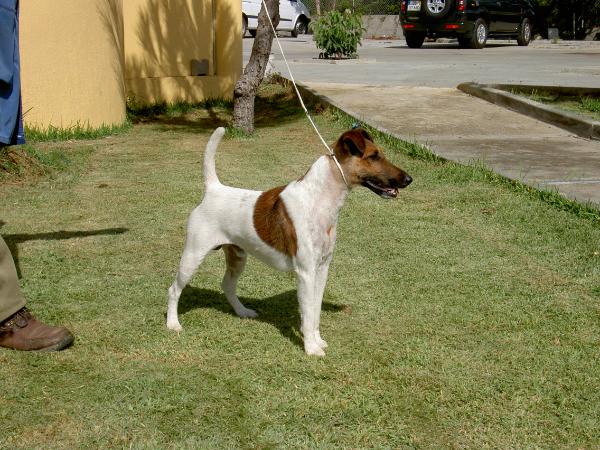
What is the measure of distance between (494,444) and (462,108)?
9625 mm

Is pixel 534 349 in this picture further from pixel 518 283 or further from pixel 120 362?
pixel 120 362

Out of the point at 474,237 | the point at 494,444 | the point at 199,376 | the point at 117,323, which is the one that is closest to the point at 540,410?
the point at 494,444

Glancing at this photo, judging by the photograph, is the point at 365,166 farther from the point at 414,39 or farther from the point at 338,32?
the point at 414,39

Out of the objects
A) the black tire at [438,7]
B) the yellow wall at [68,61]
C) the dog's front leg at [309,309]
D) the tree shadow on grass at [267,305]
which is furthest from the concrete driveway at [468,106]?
the dog's front leg at [309,309]

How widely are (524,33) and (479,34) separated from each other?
3.10 meters

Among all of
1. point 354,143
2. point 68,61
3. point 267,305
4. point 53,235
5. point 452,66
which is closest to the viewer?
point 354,143

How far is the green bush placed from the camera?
20.2 meters

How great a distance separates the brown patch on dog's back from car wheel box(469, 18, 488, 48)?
23502mm

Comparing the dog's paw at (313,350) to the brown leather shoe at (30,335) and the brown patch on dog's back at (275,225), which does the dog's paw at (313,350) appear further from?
the brown leather shoe at (30,335)

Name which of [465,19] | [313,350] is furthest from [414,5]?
[313,350]

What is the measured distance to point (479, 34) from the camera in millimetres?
26875

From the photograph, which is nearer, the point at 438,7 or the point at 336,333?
the point at 336,333

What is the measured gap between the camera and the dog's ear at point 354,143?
14.0ft

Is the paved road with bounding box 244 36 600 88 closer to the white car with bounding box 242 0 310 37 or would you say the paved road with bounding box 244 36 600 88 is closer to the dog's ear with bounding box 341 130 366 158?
the white car with bounding box 242 0 310 37
